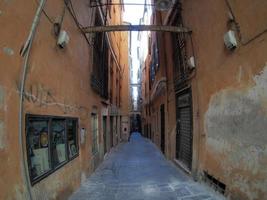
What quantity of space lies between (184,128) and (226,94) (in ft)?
12.3

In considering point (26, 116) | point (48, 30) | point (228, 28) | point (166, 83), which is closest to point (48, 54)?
point (48, 30)

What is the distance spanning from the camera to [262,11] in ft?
12.7

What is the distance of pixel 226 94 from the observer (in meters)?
5.20

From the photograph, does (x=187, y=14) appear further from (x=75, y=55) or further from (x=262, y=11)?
(x=262, y=11)

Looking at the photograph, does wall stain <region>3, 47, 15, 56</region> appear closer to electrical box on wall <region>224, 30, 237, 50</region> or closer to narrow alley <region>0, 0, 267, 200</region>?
narrow alley <region>0, 0, 267, 200</region>

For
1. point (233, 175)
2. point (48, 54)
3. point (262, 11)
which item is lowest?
point (233, 175)

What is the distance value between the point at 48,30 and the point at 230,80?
3.05m

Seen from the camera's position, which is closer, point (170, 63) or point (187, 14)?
point (187, 14)

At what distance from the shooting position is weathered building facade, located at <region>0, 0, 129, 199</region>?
10.4ft

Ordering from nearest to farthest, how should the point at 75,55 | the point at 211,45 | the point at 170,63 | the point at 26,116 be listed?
the point at 26,116 → the point at 211,45 → the point at 75,55 → the point at 170,63

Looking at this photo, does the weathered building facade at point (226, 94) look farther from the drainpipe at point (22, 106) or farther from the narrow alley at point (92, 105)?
the drainpipe at point (22, 106)

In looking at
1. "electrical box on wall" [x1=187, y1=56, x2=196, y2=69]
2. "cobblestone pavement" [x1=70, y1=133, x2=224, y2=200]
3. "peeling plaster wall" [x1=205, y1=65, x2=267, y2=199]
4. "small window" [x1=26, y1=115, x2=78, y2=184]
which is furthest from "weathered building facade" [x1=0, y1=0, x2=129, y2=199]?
"peeling plaster wall" [x1=205, y1=65, x2=267, y2=199]

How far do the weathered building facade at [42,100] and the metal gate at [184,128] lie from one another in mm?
2784

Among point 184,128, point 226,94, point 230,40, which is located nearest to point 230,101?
point 226,94
